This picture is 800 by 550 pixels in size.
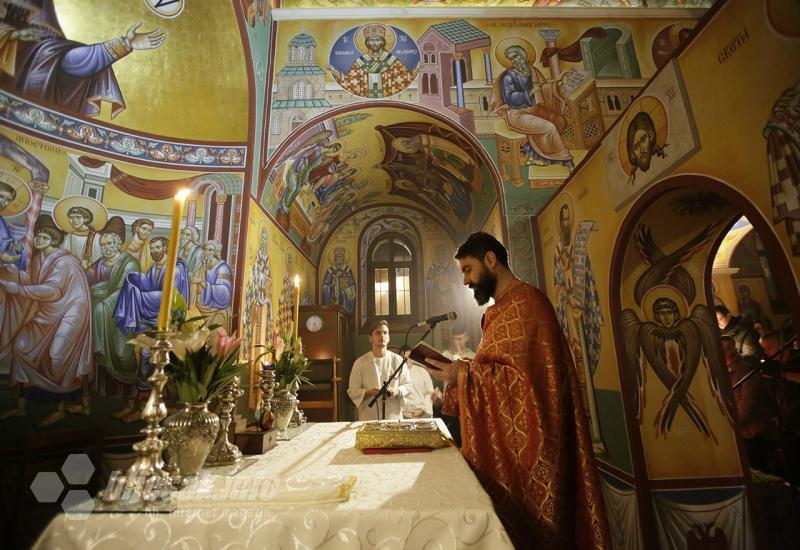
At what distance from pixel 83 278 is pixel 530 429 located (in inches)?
170

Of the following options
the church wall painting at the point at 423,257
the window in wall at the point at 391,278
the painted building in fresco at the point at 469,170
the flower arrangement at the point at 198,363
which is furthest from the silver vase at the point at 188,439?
the window in wall at the point at 391,278

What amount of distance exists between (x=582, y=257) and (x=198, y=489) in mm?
3890

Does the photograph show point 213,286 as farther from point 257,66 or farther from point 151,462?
point 151,462

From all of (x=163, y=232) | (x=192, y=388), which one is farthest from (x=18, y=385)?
(x=192, y=388)

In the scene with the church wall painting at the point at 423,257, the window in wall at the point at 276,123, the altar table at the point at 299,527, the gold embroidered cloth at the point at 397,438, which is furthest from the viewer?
the church wall painting at the point at 423,257

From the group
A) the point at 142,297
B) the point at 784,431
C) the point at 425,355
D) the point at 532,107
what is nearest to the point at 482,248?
the point at 425,355

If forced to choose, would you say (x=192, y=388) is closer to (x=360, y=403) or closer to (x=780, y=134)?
(x=780, y=134)

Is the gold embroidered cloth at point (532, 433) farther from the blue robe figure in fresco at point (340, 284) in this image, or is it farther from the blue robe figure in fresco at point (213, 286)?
the blue robe figure in fresco at point (340, 284)

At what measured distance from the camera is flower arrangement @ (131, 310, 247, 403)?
1518mm

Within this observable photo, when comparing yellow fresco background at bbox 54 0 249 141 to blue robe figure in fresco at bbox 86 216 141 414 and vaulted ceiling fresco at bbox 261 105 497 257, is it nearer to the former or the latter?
vaulted ceiling fresco at bbox 261 105 497 257

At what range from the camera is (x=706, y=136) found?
230 centimetres

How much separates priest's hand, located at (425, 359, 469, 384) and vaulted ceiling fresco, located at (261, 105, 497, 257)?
444 cm

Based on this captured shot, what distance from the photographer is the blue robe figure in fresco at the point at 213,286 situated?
459 centimetres

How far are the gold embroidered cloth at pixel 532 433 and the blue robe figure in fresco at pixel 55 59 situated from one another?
178 inches
